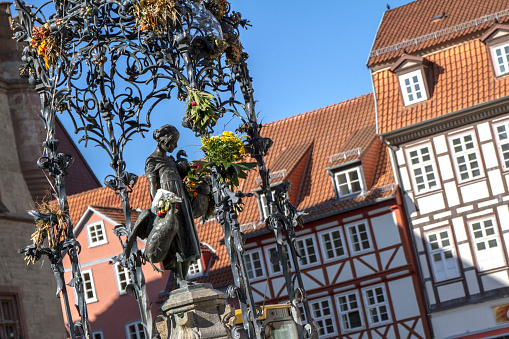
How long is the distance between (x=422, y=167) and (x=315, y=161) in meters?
4.66

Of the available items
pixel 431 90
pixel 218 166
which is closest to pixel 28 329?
pixel 218 166

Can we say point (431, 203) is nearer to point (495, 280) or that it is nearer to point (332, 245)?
point (495, 280)

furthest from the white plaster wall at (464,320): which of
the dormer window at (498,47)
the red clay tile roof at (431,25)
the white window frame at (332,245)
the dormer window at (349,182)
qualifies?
the red clay tile roof at (431,25)

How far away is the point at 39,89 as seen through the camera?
351 inches

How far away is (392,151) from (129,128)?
66.0 ft

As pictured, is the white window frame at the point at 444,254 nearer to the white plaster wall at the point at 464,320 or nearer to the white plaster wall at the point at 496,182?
the white plaster wall at the point at 464,320

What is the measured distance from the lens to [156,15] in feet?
26.0

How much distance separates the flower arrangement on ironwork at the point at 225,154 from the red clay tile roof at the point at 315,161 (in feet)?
65.0

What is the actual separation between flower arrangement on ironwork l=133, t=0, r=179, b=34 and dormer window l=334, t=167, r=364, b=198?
68.9ft

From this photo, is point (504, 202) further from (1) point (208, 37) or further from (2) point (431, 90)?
(1) point (208, 37)

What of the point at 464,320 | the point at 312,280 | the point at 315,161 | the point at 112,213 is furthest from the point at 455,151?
the point at 112,213

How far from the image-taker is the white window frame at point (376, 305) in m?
27.2

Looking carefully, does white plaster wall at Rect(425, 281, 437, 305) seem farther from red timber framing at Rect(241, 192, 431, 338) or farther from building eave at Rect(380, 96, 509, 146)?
building eave at Rect(380, 96, 509, 146)

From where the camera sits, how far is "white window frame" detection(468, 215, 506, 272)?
1008 inches
